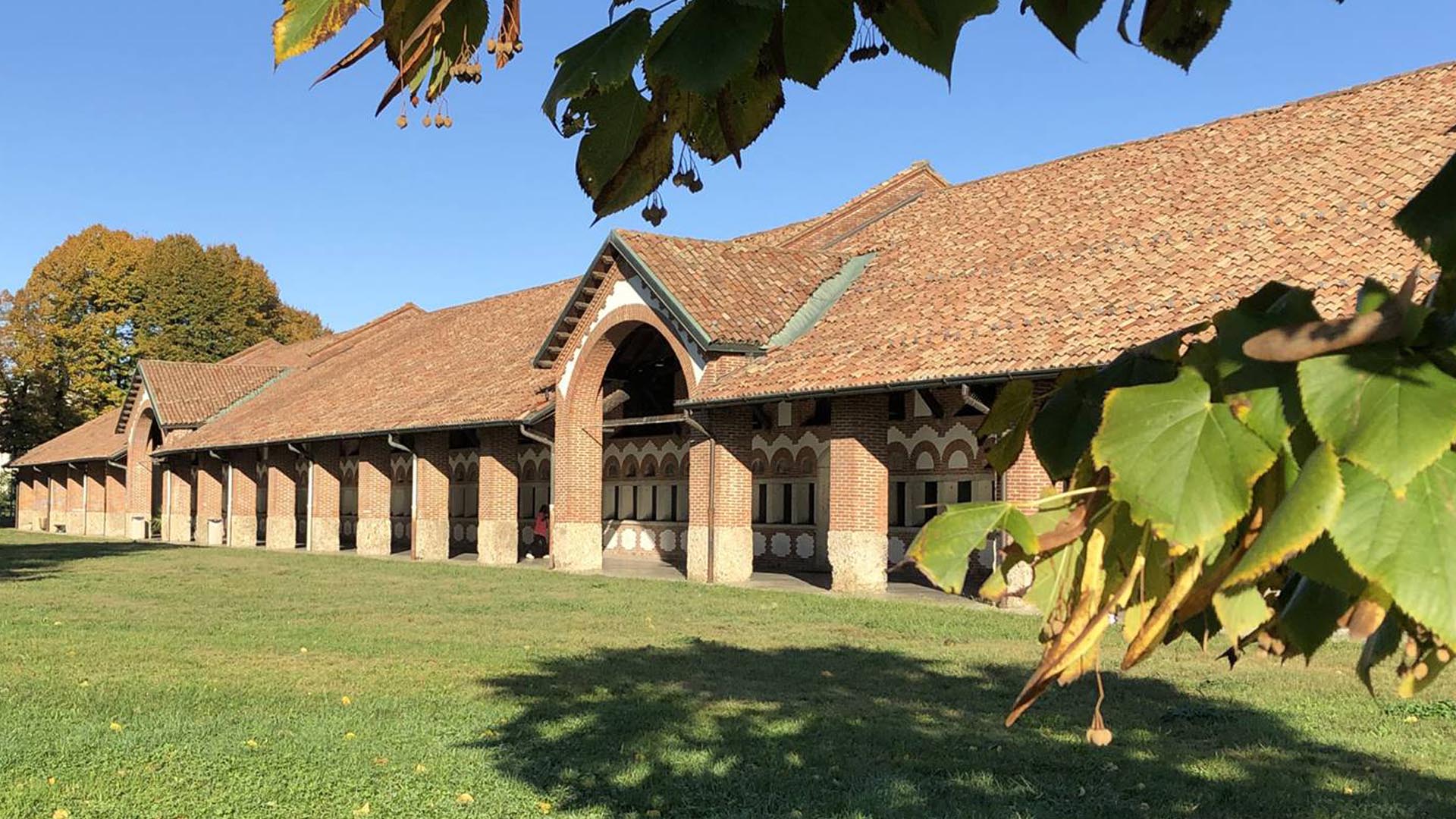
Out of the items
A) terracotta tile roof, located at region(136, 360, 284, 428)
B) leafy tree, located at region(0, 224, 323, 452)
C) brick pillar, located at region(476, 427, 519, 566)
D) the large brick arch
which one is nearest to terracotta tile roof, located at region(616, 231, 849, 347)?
the large brick arch

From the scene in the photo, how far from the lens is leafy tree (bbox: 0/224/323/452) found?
61875 millimetres

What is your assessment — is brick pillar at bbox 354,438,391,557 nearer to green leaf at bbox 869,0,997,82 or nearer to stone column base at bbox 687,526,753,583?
stone column base at bbox 687,526,753,583

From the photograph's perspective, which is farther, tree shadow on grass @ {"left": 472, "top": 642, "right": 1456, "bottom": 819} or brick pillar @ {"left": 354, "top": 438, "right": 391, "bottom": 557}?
brick pillar @ {"left": 354, "top": 438, "right": 391, "bottom": 557}

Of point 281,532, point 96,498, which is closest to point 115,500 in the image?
point 96,498

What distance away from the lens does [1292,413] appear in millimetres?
869

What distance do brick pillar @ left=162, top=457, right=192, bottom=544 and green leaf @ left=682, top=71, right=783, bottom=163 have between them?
4642 cm

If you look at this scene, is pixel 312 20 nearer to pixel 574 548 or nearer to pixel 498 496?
pixel 574 548

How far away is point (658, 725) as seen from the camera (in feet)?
30.3

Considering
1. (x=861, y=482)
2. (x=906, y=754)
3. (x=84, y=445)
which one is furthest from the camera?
(x=84, y=445)

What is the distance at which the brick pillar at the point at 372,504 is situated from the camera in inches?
1291

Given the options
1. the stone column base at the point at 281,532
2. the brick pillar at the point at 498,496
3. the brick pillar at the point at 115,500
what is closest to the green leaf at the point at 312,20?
the brick pillar at the point at 498,496

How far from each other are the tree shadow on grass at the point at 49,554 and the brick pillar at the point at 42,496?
17013 millimetres

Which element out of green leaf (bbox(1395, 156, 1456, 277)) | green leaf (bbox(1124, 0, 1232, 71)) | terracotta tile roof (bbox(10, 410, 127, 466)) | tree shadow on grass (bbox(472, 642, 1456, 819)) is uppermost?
terracotta tile roof (bbox(10, 410, 127, 466))

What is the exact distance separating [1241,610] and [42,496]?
68.8 m
